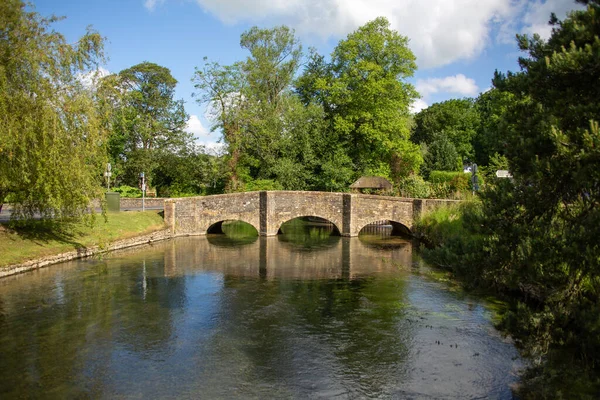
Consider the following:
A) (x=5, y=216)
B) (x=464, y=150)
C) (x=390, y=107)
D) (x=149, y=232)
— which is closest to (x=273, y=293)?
(x=149, y=232)

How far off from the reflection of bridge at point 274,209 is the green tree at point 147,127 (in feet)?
49.0

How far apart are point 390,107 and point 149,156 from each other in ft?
70.8

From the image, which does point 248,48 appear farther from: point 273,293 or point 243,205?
point 273,293

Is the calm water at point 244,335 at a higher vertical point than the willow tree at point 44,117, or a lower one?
lower

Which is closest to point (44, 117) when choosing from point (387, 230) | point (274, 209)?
point (274, 209)

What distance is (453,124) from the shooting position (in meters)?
60.0

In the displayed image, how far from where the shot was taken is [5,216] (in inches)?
981

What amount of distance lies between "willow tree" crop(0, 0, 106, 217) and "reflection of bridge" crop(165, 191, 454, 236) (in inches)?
506

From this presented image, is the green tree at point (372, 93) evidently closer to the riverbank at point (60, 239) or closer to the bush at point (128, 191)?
the bush at point (128, 191)

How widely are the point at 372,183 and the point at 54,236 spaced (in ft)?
72.7

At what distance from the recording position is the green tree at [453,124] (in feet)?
191

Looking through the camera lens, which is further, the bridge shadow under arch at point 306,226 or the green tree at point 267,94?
the green tree at point 267,94

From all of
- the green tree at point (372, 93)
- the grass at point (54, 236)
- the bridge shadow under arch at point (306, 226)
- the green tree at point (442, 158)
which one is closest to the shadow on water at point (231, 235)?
the bridge shadow under arch at point (306, 226)

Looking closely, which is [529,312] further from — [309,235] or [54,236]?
[309,235]
